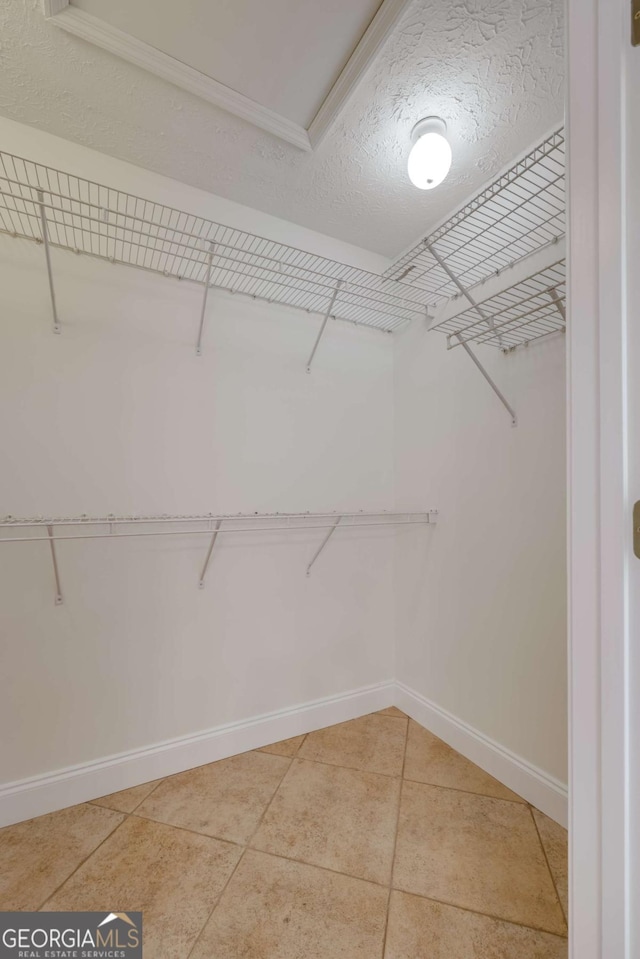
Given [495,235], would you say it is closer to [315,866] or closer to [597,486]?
[597,486]

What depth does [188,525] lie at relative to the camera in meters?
1.77

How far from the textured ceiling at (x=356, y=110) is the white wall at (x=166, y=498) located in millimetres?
233

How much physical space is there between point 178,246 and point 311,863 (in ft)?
7.42

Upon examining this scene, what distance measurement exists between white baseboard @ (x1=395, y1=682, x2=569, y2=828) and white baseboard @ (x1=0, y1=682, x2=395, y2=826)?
222 mm

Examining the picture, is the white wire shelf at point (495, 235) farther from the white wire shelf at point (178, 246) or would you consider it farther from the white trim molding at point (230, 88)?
the white trim molding at point (230, 88)

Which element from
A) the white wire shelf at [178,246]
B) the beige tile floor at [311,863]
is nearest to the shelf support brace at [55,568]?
the beige tile floor at [311,863]

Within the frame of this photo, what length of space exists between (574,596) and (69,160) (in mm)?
2149

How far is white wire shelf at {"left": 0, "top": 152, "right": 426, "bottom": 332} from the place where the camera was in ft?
4.80

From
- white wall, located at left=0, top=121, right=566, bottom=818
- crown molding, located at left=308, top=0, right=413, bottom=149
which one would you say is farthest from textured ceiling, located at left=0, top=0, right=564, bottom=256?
white wall, located at left=0, top=121, right=566, bottom=818

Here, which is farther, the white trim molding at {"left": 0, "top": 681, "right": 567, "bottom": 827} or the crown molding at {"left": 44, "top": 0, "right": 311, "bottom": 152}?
the white trim molding at {"left": 0, "top": 681, "right": 567, "bottom": 827}

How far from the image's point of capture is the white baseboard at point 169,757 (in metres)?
1.45

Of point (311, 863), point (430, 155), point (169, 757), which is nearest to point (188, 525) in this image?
point (169, 757)

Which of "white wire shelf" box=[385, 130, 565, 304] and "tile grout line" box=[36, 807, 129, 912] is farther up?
"white wire shelf" box=[385, 130, 565, 304]

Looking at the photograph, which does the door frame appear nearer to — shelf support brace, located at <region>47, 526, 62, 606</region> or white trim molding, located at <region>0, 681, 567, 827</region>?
white trim molding, located at <region>0, 681, 567, 827</region>
